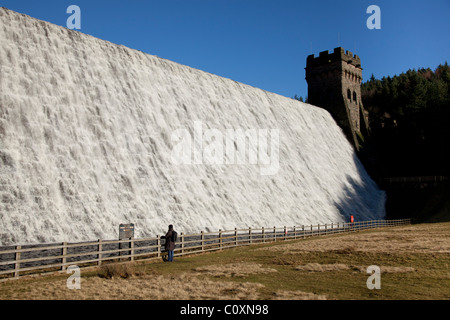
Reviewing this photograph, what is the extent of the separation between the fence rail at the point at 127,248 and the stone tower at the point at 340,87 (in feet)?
58.2

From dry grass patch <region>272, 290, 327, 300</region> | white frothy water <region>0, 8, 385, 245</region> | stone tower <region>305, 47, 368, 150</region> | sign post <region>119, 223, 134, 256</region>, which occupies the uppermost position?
stone tower <region>305, 47, 368, 150</region>

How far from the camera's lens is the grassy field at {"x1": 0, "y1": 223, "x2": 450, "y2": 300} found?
966 centimetres

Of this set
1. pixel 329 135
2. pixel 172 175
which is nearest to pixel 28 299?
pixel 172 175

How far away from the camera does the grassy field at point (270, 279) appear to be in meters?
9.66

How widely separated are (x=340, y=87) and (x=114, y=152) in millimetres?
39058

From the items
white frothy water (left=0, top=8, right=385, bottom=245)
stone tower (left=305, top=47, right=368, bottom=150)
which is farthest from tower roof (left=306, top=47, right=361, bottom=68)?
white frothy water (left=0, top=8, right=385, bottom=245)

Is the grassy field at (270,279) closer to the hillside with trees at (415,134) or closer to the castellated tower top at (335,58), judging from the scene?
the hillside with trees at (415,134)

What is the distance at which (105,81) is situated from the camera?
26.3 m

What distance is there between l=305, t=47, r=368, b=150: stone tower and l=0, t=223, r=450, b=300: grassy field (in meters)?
38.4

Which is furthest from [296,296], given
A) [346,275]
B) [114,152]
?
[114,152]

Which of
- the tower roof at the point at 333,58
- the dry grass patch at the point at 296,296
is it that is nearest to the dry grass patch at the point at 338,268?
the dry grass patch at the point at 296,296

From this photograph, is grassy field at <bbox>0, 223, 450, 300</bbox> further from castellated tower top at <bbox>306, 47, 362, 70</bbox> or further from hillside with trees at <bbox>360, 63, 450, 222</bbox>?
castellated tower top at <bbox>306, 47, 362, 70</bbox>
